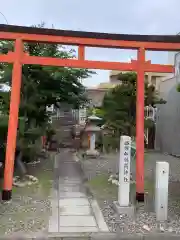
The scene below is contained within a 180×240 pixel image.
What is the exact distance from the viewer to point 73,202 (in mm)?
7109

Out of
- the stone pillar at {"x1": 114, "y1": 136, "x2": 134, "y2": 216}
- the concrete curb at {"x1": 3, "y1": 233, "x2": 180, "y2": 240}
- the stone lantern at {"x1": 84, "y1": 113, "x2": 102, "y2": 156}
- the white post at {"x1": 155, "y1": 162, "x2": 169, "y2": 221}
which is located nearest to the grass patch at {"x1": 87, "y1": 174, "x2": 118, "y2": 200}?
the stone pillar at {"x1": 114, "y1": 136, "x2": 134, "y2": 216}

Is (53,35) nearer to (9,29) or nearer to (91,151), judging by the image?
(9,29)

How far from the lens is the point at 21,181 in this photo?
885 centimetres

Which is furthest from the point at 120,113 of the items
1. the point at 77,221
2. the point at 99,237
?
the point at 99,237

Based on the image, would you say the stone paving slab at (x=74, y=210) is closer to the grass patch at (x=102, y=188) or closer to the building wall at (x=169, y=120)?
the grass patch at (x=102, y=188)

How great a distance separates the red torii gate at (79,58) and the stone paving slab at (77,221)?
1653mm

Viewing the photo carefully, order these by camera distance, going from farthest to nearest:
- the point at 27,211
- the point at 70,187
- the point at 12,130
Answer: the point at 70,187 < the point at 12,130 < the point at 27,211

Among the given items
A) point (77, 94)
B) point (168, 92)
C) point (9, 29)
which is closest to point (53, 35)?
point (9, 29)

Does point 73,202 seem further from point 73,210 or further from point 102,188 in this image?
point 102,188

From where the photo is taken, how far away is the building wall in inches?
641

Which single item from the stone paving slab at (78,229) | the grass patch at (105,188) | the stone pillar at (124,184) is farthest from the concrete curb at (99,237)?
the grass patch at (105,188)

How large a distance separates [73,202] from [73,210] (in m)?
0.66

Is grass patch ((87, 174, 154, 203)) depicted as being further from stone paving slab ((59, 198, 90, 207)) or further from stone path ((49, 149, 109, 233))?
stone paving slab ((59, 198, 90, 207))

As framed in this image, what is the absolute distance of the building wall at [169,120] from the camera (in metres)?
16.3
